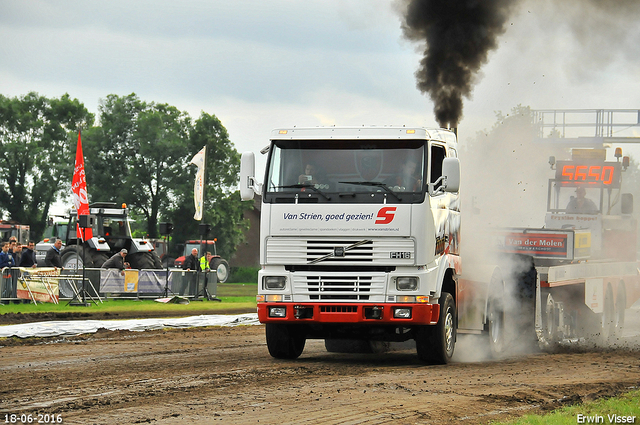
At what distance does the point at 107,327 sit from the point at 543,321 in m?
9.02

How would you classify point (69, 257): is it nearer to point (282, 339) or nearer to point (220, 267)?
point (220, 267)

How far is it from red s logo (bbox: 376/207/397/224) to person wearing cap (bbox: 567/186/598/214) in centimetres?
846

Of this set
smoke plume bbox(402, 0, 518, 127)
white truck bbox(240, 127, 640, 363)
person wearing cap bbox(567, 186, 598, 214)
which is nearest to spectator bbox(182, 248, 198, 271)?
smoke plume bbox(402, 0, 518, 127)

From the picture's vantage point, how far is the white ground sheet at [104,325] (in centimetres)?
1608

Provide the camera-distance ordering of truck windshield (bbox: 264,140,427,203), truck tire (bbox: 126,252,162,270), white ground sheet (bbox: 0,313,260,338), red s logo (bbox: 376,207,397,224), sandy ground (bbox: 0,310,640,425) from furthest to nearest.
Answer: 1. truck tire (bbox: 126,252,162,270)
2. white ground sheet (bbox: 0,313,260,338)
3. truck windshield (bbox: 264,140,427,203)
4. red s logo (bbox: 376,207,397,224)
5. sandy ground (bbox: 0,310,640,425)

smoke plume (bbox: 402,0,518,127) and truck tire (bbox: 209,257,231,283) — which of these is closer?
smoke plume (bbox: 402,0,518,127)

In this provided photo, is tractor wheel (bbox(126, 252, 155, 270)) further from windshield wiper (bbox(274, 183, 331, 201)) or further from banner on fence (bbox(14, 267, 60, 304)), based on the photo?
windshield wiper (bbox(274, 183, 331, 201))

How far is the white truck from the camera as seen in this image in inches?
446

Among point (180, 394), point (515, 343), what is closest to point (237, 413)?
point (180, 394)

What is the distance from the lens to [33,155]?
66.1m

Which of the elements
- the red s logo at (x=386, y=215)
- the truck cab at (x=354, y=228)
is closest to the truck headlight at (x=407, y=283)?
the truck cab at (x=354, y=228)

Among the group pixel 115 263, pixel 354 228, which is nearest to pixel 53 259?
pixel 115 263

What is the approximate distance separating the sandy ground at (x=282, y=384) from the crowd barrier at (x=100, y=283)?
889 centimetres

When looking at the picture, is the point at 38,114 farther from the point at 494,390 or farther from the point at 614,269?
the point at 494,390
